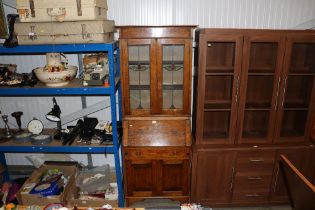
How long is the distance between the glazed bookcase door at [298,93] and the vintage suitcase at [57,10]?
1.95 metres

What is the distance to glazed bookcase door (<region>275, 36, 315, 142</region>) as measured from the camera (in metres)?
2.61

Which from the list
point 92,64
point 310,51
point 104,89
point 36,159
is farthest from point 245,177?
point 36,159

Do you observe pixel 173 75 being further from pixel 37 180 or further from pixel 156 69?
pixel 37 180

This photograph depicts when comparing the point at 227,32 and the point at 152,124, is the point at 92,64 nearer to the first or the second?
the point at 152,124

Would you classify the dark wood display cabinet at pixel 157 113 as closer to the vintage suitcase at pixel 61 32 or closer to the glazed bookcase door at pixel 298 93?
the vintage suitcase at pixel 61 32

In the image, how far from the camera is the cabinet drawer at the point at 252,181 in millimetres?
2779

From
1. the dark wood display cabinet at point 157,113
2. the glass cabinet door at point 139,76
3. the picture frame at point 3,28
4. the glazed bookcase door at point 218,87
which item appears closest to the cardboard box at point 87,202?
the dark wood display cabinet at point 157,113

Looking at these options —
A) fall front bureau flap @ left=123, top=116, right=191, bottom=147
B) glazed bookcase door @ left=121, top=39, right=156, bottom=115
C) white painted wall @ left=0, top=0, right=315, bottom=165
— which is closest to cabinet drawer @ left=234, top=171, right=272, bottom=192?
fall front bureau flap @ left=123, top=116, right=191, bottom=147

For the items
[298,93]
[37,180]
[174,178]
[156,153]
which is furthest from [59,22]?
[298,93]

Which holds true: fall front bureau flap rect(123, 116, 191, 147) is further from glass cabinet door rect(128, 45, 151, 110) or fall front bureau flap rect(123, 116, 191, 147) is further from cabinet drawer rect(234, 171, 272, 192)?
cabinet drawer rect(234, 171, 272, 192)

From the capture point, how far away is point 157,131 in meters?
2.73

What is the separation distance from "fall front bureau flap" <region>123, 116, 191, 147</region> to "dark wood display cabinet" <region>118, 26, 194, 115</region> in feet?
0.29

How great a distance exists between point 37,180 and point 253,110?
8.34 ft

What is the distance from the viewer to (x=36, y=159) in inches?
127
